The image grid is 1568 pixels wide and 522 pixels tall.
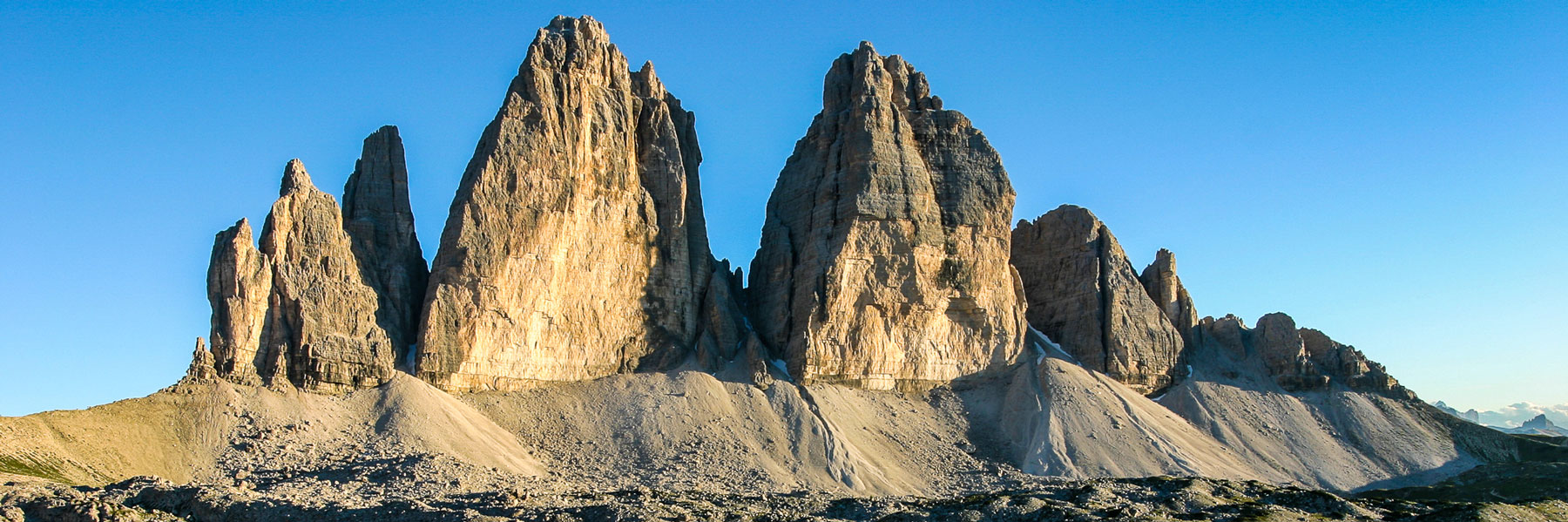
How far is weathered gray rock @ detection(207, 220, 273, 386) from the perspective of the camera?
88938 mm

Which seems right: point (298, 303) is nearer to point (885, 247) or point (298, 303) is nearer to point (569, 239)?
point (569, 239)

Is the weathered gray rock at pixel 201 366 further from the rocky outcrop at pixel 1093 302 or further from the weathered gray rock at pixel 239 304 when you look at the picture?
the rocky outcrop at pixel 1093 302

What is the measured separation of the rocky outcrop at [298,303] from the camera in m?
89.6

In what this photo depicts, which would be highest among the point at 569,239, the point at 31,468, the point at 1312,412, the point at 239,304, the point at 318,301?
the point at 569,239

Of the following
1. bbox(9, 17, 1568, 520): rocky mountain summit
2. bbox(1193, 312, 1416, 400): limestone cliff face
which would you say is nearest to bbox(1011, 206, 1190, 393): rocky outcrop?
bbox(9, 17, 1568, 520): rocky mountain summit

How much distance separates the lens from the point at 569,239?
10162cm

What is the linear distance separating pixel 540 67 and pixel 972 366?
38.9 meters

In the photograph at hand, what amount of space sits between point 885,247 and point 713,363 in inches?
640

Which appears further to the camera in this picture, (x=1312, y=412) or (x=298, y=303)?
(x=1312, y=412)

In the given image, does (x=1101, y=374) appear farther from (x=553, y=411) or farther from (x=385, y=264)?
(x=385, y=264)

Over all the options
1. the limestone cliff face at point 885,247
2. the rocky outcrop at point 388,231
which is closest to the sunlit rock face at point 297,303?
the rocky outcrop at point 388,231

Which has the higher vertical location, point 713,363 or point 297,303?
point 297,303

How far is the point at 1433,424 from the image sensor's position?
117375mm

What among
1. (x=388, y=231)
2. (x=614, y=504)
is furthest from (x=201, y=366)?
(x=614, y=504)
